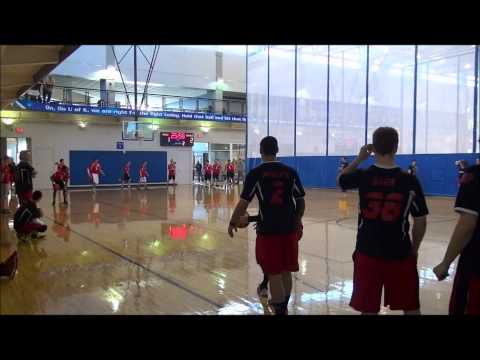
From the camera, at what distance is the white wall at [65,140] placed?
74.2 ft

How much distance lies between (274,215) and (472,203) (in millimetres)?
1581

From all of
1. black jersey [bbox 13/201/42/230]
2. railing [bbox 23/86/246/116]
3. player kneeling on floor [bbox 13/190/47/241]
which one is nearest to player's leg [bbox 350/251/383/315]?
player kneeling on floor [bbox 13/190/47/241]

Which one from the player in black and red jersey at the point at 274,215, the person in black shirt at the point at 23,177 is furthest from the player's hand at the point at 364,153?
the person in black shirt at the point at 23,177

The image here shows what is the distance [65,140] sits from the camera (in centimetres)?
2356

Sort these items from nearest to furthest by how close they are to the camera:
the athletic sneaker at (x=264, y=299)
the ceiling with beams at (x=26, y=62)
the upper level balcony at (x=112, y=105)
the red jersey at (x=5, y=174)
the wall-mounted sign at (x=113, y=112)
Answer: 1. the athletic sneaker at (x=264, y=299)
2. the ceiling with beams at (x=26, y=62)
3. the red jersey at (x=5, y=174)
4. the wall-mounted sign at (x=113, y=112)
5. the upper level balcony at (x=112, y=105)

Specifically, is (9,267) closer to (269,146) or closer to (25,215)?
(25,215)

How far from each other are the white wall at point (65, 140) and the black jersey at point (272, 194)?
21.3 metres

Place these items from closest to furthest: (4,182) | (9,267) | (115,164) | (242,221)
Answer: (242,221)
(9,267)
(4,182)
(115,164)

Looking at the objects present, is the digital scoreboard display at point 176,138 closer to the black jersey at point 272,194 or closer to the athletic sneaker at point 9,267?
the athletic sneaker at point 9,267

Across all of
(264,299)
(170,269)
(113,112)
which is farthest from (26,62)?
(113,112)

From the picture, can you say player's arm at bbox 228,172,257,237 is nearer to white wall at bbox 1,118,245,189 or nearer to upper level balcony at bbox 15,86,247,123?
upper level balcony at bbox 15,86,247,123

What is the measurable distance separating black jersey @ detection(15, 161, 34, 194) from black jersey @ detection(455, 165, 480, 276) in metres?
7.25
